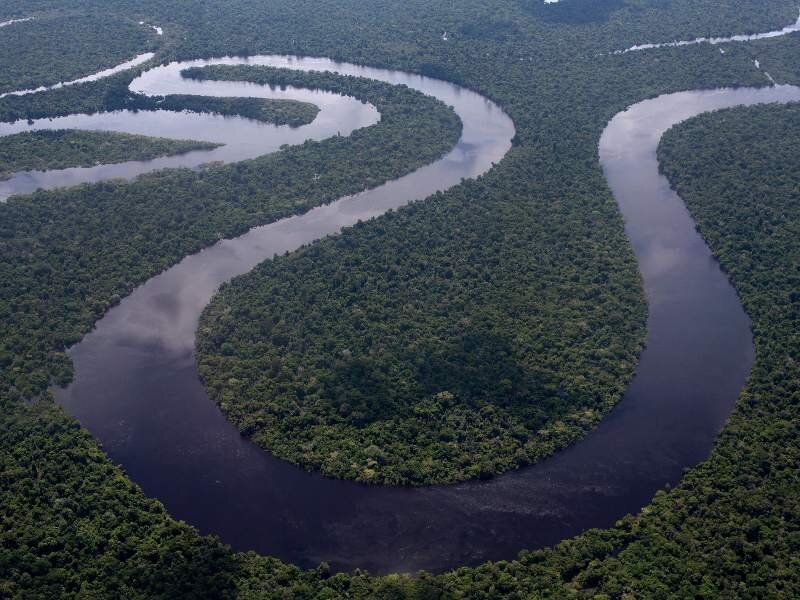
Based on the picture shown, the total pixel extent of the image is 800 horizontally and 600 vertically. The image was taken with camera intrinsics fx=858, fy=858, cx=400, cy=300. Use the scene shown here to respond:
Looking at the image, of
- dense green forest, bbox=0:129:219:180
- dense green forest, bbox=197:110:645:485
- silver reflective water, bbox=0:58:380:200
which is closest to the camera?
dense green forest, bbox=197:110:645:485

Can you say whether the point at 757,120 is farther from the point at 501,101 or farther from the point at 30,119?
the point at 30,119

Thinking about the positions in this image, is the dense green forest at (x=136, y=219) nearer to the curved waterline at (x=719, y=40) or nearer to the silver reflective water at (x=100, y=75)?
the silver reflective water at (x=100, y=75)

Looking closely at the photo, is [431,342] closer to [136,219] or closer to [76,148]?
[136,219]

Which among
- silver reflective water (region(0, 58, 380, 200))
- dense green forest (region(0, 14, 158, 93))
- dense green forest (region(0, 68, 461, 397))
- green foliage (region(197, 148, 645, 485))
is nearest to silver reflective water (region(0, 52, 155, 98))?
dense green forest (region(0, 14, 158, 93))

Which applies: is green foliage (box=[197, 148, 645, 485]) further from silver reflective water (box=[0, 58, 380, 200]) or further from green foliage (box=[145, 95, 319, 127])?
green foliage (box=[145, 95, 319, 127])

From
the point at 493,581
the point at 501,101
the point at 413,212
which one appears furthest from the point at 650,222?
the point at 493,581
